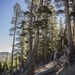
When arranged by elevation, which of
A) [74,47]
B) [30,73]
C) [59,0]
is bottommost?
[30,73]

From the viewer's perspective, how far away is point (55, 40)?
50406 millimetres

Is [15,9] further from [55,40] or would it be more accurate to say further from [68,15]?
[68,15]

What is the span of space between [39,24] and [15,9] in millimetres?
23094

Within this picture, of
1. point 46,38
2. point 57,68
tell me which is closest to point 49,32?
point 46,38

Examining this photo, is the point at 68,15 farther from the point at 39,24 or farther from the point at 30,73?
the point at 30,73

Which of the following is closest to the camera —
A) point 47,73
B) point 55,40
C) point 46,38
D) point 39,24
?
point 47,73

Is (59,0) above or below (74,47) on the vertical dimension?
above

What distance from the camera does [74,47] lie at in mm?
20156

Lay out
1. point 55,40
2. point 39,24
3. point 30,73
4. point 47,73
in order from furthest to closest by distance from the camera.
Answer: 1. point 55,40
2. point 39,24
3. point 30,73
4. point 47,73

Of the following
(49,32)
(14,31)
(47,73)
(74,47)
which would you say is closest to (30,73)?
(47,73)

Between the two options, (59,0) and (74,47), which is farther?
(59,0)

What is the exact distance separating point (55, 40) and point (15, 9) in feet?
45.5

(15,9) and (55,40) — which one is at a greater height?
(15,9)

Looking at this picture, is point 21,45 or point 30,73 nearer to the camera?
point 30,73
